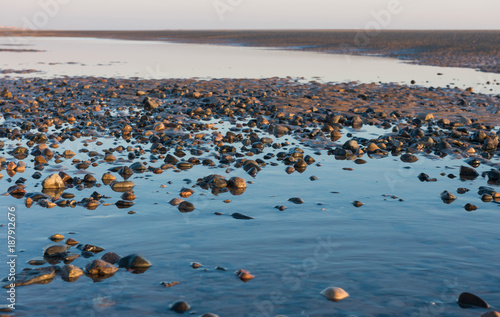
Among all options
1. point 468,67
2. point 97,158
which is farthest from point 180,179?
point 468,67

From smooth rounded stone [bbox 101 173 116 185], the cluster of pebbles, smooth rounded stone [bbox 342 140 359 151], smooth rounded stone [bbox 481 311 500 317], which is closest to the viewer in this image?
smooth rounded stone [bbox 481 311 500 317]

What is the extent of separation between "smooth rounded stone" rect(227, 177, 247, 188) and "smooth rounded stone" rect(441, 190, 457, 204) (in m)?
3.63

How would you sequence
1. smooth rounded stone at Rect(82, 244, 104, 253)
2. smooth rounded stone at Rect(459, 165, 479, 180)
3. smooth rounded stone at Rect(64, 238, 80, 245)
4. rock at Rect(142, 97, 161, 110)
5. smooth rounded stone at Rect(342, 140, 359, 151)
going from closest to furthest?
smooth rounded stone at Rect(82, 244, 104, 253), smooth rounded stone at Rect(64, 238, 80, 245), smooth rounded stone at Rect(459, 165, 479, 180), smooth rounded stone at Rect(342, 140, 359, 151), rock at Rect(142, 97, 161, 110)

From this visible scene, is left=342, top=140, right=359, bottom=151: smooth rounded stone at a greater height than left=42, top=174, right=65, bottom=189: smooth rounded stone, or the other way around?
left=342, top=140, right=359, bottom=151: smooth rounded stone

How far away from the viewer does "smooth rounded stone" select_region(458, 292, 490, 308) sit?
571cm

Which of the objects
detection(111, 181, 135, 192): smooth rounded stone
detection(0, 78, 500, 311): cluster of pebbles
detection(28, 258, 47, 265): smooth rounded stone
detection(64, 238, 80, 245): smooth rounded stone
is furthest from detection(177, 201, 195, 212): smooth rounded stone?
detection(28, 258, 47, 265): smooth rounded stone

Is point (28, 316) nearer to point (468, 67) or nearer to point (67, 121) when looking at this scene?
point (67, 121)

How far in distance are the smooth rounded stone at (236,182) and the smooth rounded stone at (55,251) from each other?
3967mm

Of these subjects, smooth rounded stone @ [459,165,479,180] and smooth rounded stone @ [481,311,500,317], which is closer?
smooth rounded stone @ [481,311,500,317]

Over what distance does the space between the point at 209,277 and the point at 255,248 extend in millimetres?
1105

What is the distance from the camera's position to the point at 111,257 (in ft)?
22.5

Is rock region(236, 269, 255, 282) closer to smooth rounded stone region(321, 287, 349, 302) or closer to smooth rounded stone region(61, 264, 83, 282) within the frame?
smooth rounded stone region(321, 287, 349, 302)

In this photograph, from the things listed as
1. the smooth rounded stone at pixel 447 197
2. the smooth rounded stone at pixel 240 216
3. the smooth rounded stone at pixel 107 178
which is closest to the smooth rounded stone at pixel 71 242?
the smooth rounded stone at pixel 240 216

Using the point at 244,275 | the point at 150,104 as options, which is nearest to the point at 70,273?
the point at 244,275
